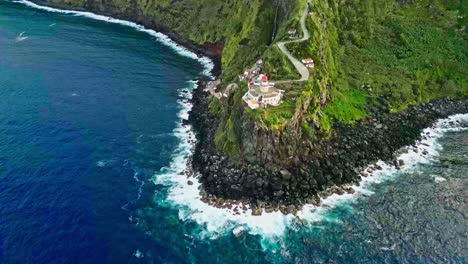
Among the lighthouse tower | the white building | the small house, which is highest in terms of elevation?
the small house

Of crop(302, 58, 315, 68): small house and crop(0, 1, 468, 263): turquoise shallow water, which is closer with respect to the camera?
crop(0, 1, 468, 263): turquoise shallow water

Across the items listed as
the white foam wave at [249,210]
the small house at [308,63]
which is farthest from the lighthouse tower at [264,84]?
the white foam wave at [249,210]

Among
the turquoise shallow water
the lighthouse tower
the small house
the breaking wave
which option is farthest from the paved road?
the turquoise shallow water

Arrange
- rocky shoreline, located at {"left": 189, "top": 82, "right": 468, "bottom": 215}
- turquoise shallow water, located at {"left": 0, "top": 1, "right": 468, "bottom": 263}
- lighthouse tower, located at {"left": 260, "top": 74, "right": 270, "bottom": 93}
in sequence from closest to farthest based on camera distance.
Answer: turquoise shallow water, located at {"left": 0, "top": 1, "right": 468, "bottom": 263}, rocky shoreline, located at {"left": 189, "top": 82, "right": 468, "bottom": 215}, lighthouse tower, located at {"left": 260, "top": 74, "right": 270, "bottom": 93}

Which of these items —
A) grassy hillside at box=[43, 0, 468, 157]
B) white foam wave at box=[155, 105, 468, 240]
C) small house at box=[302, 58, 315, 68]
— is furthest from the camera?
small house at box=[302, 58, 315, 68]

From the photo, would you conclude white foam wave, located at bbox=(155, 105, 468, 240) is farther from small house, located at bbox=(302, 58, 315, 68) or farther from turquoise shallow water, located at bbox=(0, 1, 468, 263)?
small house, located at bbox=(302, 58, 315, 68)

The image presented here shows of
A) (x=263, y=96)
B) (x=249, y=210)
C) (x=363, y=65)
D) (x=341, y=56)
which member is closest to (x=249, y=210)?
(x=249, y=210)
